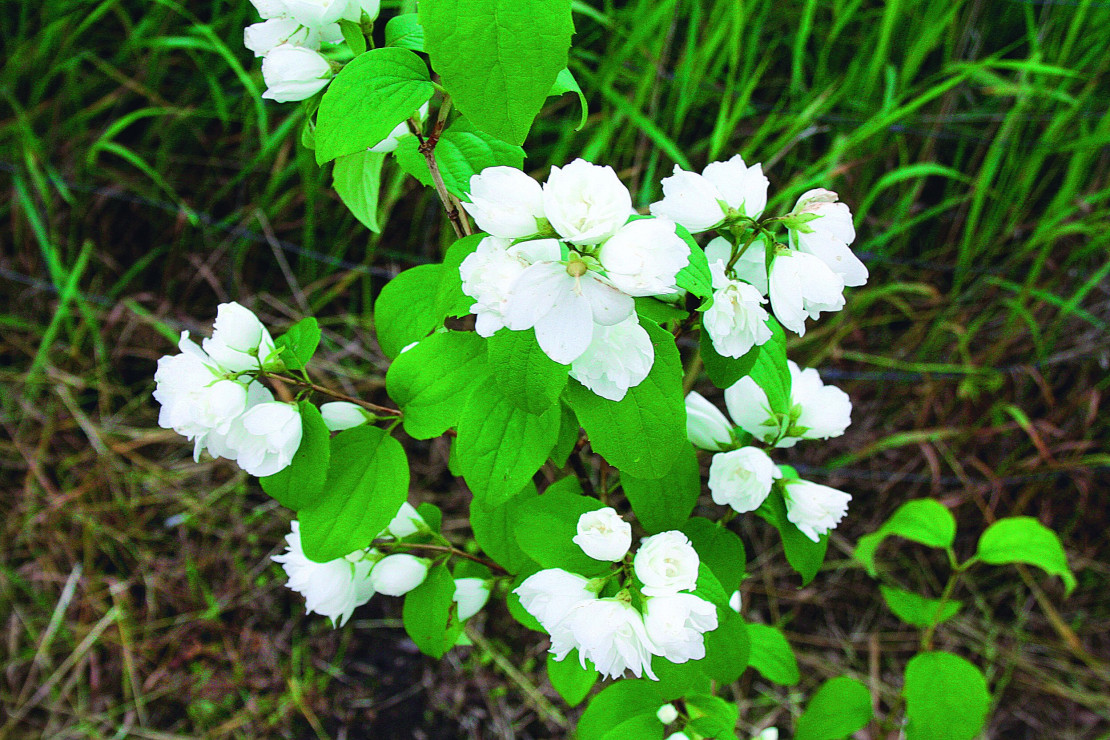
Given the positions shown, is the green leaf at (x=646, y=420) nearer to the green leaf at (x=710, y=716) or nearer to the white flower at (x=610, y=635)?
the white flower at (x=610, y=635)

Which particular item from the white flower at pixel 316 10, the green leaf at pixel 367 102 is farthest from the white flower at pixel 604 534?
the white flower at pixel 316 10

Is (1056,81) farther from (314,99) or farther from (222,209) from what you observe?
(222,209)

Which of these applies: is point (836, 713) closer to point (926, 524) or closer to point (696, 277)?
point (926, 524)

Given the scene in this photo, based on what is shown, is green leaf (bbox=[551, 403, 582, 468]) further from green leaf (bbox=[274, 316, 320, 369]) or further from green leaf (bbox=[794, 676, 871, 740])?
green leaf (bbox=[794, 676, 871, 740])

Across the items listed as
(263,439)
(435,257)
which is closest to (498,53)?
(263,439)

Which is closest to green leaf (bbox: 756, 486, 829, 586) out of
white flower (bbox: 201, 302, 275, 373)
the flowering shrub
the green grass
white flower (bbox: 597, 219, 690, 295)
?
the flowering shrub
